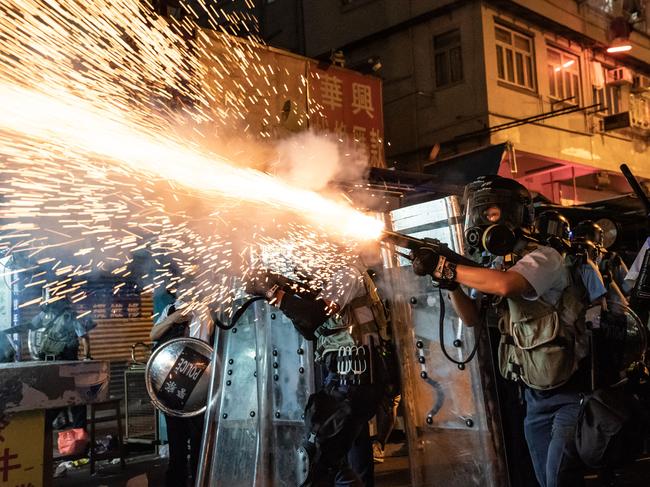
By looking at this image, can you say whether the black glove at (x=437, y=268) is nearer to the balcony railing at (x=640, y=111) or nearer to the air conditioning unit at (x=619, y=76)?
the air conditioning unit at (x=619, y=76)

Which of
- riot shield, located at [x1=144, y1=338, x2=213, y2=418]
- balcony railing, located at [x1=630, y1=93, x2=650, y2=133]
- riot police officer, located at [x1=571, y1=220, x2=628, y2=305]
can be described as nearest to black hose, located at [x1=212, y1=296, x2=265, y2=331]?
riot shield, located at [x1=144, y1=338, x2=213, y2=418]

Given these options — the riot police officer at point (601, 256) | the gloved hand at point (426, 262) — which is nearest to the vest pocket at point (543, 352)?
the gloved hand at point (426, 262)

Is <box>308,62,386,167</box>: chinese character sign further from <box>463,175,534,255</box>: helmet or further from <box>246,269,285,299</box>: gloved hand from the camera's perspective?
<box>463,175,534,255</box>: helmet

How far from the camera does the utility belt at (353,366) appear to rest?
4465 mm

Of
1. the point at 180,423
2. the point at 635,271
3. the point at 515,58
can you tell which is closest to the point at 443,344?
the point at 180,423

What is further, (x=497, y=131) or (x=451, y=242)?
(x=497, y=131)

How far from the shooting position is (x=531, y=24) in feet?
54.7

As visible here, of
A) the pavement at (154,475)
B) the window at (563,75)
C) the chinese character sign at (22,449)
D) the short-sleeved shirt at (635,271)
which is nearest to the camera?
the chinese character sign at (22,449)

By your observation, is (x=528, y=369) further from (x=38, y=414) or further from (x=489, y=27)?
(x=489, y=27)

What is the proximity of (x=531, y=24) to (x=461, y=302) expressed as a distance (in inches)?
572

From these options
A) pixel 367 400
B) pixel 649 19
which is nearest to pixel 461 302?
pixel 367 400

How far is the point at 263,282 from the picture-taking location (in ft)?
15.5

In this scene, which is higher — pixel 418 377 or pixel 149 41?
pixel 149 41

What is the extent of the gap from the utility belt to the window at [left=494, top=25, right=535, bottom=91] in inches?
501
